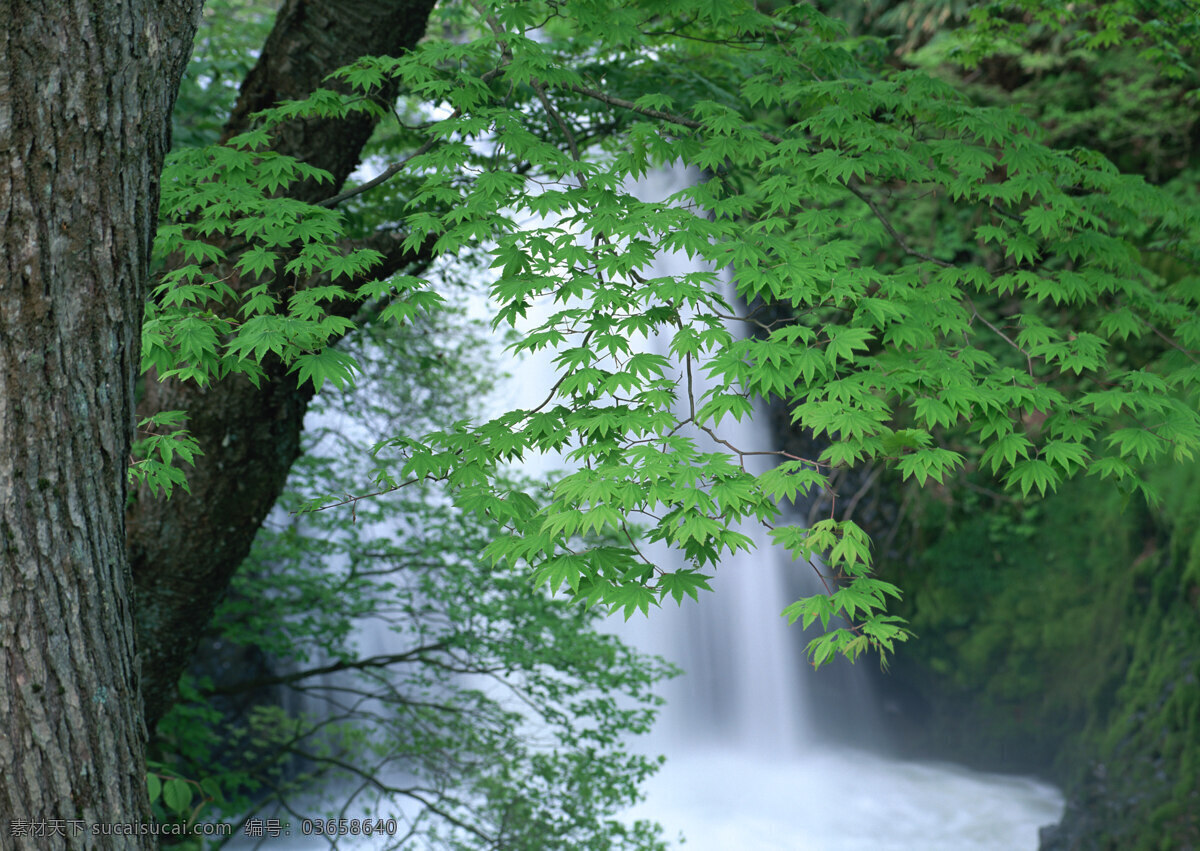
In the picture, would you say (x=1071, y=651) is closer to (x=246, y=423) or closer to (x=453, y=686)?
(x=453, y=686)

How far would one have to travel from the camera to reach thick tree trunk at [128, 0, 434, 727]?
12.6ft

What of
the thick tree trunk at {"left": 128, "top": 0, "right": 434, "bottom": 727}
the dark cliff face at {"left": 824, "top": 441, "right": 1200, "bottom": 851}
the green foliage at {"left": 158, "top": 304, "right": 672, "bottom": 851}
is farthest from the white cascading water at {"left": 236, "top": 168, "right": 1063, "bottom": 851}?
the thick tree trunk at {"left": 128, "top": 0, "right": 434, "bottom": 727}

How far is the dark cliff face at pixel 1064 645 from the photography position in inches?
295

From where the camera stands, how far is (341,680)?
9.47m

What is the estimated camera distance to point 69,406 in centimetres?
196

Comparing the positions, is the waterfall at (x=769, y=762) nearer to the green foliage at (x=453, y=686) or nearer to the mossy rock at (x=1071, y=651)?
the mossy rock at (x=1071, y=651)

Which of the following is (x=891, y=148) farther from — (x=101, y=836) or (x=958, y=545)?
(x=958, y=545)

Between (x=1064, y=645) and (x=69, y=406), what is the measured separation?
399 inches

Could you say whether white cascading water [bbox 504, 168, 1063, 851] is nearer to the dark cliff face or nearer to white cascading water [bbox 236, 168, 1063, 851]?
white cascading water [bbox 236, 168, 1063, 851]

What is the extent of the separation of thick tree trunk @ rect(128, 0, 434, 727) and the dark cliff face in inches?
278

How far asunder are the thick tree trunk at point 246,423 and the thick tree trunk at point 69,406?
1.60m

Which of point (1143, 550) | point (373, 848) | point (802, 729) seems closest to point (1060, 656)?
point (1143, 550)

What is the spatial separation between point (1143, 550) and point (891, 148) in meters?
7.61

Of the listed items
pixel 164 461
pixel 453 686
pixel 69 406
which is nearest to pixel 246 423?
pixel 164 461
